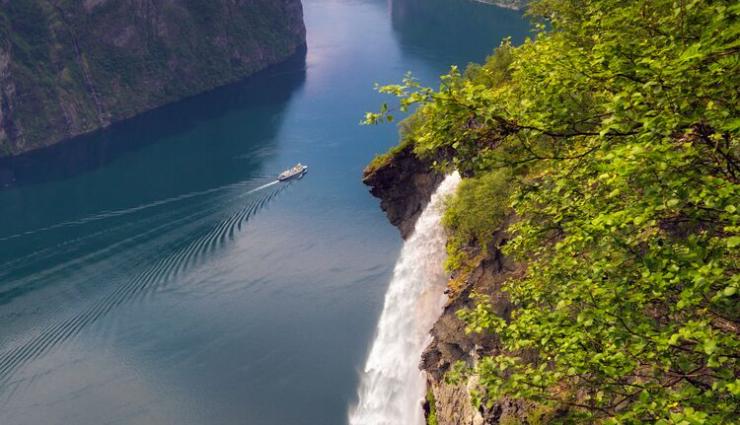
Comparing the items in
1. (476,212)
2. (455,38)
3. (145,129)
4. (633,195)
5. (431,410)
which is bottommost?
(145,129)

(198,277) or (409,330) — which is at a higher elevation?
(409,330)

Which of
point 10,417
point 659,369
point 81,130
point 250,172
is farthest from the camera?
point 81,130

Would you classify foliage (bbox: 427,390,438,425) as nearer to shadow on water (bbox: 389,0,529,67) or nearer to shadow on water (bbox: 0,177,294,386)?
shadow on water (bbox: 0,177,294,386)

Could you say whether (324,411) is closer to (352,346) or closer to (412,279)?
(352,346)

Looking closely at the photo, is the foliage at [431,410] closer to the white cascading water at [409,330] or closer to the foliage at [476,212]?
the white cascading water at [409,330]

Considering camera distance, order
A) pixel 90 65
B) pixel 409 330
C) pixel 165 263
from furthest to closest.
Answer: pixel 90 65, pixel 165 263, pixel 409 330

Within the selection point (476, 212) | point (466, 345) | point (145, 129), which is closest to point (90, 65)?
point (145, 129)

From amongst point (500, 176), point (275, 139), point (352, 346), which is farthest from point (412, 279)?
point (275, 139)

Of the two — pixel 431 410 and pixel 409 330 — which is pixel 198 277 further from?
pixel 431 410
